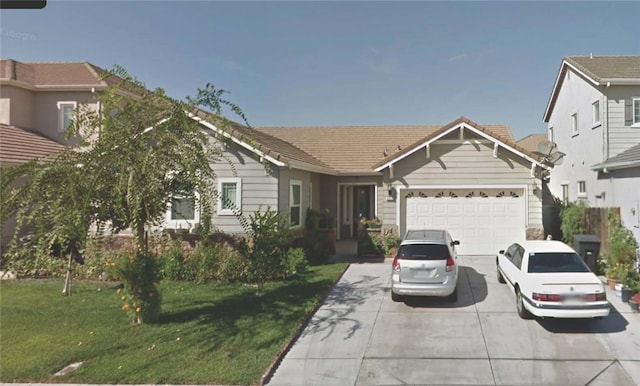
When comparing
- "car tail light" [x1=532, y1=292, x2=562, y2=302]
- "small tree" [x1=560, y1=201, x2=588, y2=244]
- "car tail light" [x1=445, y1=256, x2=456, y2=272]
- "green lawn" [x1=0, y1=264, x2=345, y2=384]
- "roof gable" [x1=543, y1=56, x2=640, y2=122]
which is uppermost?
"roof gable" [x1=543, y1=56, x2=640, y2=122]

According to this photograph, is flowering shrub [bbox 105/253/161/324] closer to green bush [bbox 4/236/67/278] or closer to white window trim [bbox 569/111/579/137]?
green bush [bbox 4/236/67/278]

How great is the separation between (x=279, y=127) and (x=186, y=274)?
13.6m

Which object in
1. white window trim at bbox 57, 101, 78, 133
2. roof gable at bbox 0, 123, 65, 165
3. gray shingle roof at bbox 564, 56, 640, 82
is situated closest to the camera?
roof gable at bbox 0, 123, 65, 165

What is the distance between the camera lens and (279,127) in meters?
22.9

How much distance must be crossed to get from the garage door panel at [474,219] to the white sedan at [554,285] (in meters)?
5.62

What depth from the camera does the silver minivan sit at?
799 centimetres

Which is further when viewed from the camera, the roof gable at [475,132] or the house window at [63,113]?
the house window at [63,113]

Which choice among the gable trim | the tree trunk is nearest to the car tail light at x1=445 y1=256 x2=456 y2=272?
the gable trim

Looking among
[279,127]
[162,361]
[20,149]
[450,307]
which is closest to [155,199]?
[162,361]

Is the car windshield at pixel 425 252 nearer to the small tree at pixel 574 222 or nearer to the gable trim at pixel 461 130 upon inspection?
the gable trim at pixel 461 130

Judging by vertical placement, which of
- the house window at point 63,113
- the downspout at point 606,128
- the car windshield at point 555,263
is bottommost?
the car windshield at point 555,263

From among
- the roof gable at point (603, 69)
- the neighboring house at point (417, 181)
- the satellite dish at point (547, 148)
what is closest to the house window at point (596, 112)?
the roof gable at point (603, 69)

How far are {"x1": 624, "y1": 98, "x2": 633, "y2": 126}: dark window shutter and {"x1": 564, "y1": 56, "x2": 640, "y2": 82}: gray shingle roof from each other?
90 cm

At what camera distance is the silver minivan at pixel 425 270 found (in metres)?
7.99
